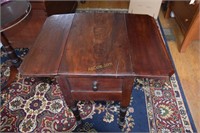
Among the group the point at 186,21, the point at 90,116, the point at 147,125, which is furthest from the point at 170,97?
the point at 186,21

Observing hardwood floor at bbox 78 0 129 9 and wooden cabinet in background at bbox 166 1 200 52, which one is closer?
wooden cabinet in background at bbox 166 1 200 52

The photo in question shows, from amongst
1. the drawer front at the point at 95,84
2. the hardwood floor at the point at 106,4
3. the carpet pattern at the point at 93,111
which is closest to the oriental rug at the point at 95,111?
the carpet pattern at the point at 93,111

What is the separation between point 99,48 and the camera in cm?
80

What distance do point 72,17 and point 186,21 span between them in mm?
1175

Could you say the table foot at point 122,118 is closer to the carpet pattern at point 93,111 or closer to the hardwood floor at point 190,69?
the carpet pattern at point 93,111

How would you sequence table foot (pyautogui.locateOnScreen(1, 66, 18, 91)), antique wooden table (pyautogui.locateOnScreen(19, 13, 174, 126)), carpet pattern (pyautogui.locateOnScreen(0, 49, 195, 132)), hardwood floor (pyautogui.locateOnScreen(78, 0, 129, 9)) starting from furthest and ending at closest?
1. hardwood floor (pyautogui.locateOnScreen(78, 0, 129, 9))
2. table foot (pyautogui.locateOnScreen(1, 66, 18, 91))
3. carpet pattern (pyautogui.locateOnScreen(0, 49, 195, 132))
4. antique wooden table (pyautogui.locateOnScreen(19, 13, 174, 126))

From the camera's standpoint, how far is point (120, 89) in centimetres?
81

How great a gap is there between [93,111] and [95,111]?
0.02 metres

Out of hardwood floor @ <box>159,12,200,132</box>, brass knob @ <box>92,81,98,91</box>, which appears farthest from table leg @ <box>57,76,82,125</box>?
hardwood floor @ <box>159,12,200,132</box>

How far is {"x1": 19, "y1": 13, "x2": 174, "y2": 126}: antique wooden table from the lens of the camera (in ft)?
2.29

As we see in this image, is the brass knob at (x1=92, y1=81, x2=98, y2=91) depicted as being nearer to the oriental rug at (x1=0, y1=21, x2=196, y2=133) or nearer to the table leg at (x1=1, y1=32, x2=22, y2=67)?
the oriental rug at (x1=0, y1=21, x2=196, y2=133)

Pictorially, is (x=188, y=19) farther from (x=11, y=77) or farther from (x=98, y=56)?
(x=11, y=77)

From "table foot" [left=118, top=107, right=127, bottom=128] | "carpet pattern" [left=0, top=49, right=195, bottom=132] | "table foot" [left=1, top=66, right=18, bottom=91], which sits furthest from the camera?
"table foot" [left=1, top=66, right=18, bottom=91]

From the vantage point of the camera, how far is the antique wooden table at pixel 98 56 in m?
0.70
